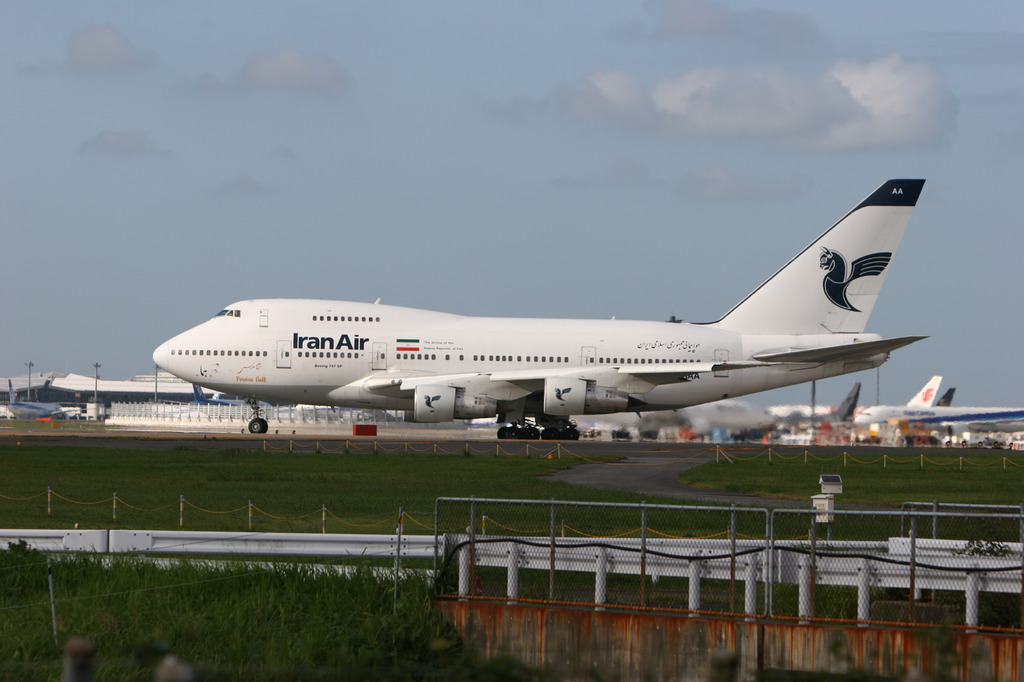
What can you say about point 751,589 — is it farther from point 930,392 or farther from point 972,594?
point 930,392

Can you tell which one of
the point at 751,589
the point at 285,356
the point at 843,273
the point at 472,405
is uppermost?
the point at 843,273

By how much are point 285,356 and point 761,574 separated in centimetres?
3802

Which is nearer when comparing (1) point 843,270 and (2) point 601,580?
(2) point 601,580

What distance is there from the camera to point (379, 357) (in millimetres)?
50062

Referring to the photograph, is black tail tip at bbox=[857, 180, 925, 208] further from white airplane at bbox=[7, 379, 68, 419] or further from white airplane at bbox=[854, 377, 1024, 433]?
white airplane at bbox=[7, 379, 68, 419]

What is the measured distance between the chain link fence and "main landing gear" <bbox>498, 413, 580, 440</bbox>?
117 feet

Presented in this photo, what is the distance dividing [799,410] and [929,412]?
31.0 metres

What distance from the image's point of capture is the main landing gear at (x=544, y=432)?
51.6 m

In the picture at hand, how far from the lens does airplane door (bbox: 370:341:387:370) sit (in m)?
50.0

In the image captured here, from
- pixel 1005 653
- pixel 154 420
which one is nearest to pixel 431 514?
pixel 1005 653

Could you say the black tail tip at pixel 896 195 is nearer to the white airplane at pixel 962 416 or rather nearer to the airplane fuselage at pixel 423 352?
the airplane fuselage at pixel 423 352

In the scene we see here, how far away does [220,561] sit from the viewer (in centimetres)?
1577

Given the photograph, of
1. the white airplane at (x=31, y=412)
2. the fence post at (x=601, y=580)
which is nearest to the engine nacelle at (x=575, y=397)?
the fence post at (x=601, y=580)

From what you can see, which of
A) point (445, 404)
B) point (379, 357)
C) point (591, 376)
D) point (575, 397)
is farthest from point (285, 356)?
point (591, 376)
